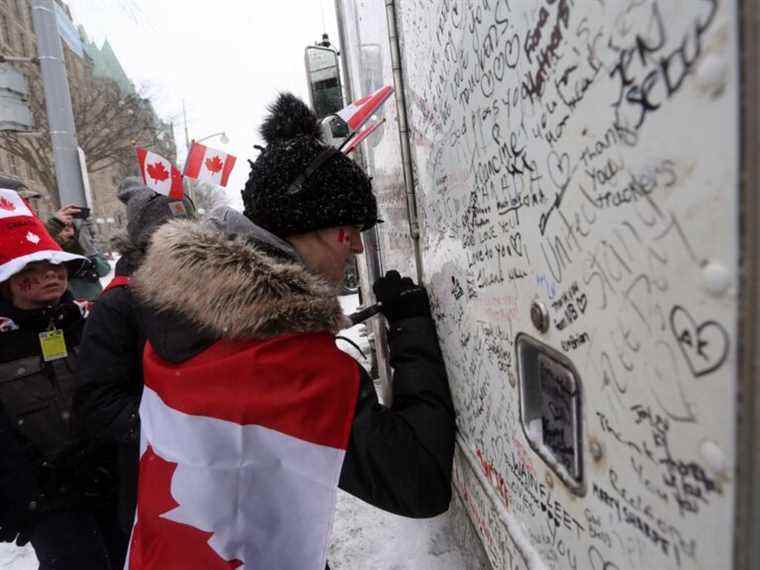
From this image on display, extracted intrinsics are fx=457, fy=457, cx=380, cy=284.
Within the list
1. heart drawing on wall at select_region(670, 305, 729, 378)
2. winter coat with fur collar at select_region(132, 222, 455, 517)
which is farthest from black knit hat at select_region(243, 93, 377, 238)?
heart drawing on wall at select_region(670, 305, 729, 378)

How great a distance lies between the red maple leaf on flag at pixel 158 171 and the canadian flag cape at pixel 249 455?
3.56m

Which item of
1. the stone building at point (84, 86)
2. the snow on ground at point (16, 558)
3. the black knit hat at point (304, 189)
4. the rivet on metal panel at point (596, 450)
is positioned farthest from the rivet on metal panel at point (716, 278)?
the stone building at point (84, 86)

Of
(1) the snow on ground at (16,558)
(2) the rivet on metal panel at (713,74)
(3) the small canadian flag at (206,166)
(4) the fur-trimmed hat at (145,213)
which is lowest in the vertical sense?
(1) the snow on ground at (16,558)

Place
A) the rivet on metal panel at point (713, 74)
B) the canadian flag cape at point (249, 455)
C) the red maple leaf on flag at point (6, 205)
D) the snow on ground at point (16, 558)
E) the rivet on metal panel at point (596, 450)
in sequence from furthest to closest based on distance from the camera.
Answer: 1. the snow on ground at point (16, 558)
2. the red maple leaf on flag at point (6, 205)
3. the canadian flag cape at point (249, 455)
4. the rivet on metal panel at point (596, 450)
5. the rivet on metal panel at point (713, 74)

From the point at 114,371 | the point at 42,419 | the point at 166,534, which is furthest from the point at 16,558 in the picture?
the point at 166,534

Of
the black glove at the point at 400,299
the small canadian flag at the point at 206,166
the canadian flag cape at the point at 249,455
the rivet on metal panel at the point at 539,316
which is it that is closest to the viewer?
the rivet on metal panel at the point at 539,316

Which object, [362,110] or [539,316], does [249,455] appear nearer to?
[539,316]

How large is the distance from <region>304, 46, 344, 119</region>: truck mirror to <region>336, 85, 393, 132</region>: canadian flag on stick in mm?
3269

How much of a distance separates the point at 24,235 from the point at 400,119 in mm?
1937

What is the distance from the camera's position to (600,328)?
0.82 meters

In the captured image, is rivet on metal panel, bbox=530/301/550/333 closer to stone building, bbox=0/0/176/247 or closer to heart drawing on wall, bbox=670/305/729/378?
heart drawing on wall, bbox=670/305/729/378

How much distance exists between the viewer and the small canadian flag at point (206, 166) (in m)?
5.85

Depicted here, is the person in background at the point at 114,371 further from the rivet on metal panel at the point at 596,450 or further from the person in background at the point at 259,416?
the rivet on metal panel at the point at 596,450

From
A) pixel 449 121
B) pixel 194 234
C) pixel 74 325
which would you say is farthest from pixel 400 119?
pixel 74 325
